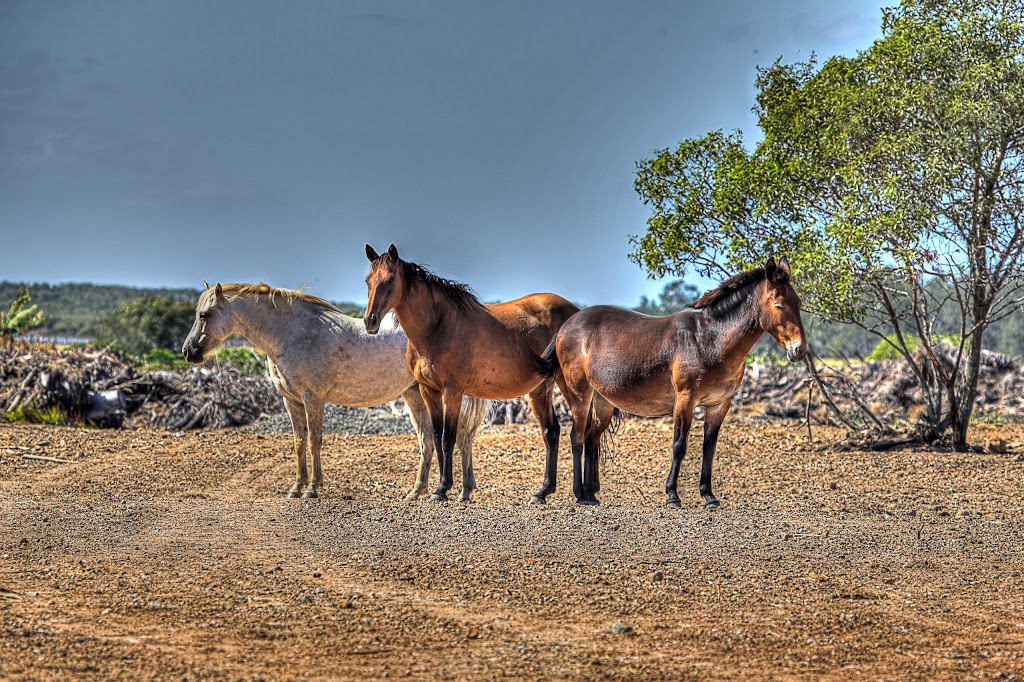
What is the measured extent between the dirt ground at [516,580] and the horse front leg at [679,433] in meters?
0.22

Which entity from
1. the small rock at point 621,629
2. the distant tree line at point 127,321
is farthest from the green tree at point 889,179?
the distant tree line at point 127,321

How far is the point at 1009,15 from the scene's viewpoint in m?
12.8

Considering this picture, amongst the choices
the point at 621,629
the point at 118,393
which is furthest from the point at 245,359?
the point at 621,629

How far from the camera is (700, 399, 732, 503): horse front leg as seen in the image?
9.38 m

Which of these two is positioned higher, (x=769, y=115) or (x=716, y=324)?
(x=769, y=115)

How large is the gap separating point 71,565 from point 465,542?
286cm

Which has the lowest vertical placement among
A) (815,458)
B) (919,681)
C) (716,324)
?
(919,681)

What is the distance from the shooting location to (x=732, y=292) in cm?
926

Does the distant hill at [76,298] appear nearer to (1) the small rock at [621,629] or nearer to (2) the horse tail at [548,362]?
(2) the horse tail at [548,362]

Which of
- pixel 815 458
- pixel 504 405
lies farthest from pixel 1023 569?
pixel 504 405

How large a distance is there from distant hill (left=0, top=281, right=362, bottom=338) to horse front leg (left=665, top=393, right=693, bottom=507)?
1972 inches

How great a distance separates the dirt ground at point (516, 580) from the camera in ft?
18.6

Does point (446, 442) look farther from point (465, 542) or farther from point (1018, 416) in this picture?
point (1018, 416)

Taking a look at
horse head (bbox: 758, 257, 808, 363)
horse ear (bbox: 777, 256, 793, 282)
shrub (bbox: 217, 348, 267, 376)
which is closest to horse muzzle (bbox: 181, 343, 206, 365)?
horse head (bbox: 758, 257, 808, 363)
